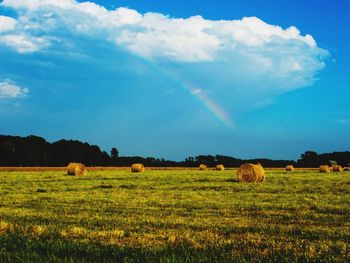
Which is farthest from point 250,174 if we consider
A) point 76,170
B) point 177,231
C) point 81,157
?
point 81,157

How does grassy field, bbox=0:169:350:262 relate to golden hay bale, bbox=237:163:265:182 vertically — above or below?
below

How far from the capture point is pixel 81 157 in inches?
4774

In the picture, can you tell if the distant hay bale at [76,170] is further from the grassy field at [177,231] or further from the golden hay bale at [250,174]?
the grassy field at [177,231]

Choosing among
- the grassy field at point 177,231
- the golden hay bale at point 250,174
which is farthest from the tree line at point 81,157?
the grassy field at point 177,231

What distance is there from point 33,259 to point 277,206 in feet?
32.9

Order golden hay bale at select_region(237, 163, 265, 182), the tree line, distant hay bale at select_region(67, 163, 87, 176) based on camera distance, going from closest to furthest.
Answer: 1. golden hay bale at select_region(237, 163, 265, 182)
2. distant hay bale at select_region(67, 163, 87, 176)
3. the tree line

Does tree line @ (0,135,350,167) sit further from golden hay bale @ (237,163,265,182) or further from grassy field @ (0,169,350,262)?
grassy field @ (0,169,350,262)

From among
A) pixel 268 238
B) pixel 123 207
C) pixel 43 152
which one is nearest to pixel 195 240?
pixel 268 238

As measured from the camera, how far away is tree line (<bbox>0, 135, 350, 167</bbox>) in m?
107

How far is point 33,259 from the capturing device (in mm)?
7031

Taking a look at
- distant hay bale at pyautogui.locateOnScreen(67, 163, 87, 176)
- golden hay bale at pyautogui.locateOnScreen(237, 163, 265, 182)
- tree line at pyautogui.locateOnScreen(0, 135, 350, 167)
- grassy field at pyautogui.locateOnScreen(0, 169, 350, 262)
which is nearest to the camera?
grassy field at pyautogui.locateOnScreen(0, 169, 350, 262)

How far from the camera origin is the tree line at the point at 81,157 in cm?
10700

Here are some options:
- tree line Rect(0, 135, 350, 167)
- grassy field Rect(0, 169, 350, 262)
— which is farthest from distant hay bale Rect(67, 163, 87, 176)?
tree line Rect(0, 135, 350, 167)

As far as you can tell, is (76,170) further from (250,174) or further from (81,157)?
(81,157)
